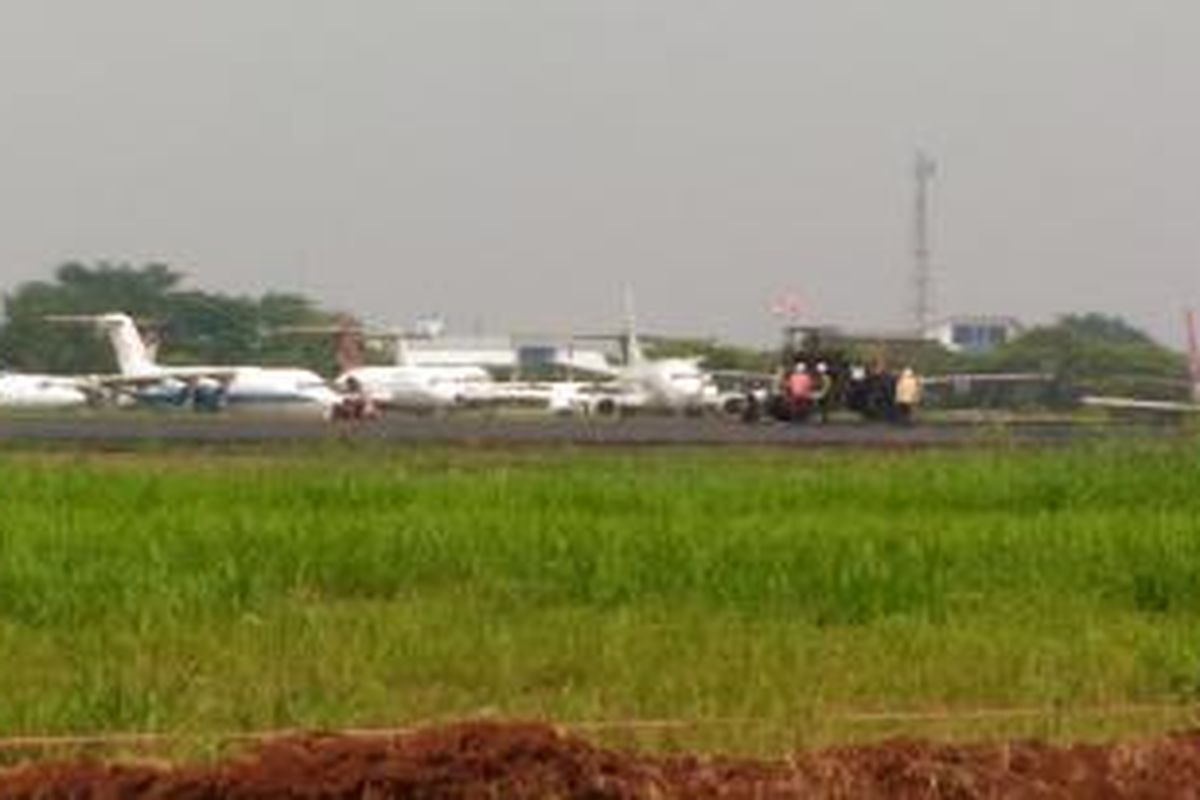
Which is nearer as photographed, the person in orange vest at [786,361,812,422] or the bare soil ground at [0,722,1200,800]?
the bare soil ground at [0,722,1200,800]

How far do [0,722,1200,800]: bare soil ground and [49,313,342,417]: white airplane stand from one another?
5511 cm

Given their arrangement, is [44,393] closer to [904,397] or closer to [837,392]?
[837,392]

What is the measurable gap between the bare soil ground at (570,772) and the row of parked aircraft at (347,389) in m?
55.0

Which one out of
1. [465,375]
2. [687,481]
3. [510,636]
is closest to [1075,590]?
[510,636]

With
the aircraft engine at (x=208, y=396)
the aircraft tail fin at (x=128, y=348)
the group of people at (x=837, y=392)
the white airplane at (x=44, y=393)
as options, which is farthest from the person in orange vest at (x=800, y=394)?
the aircraft tail fin at (x=128, y=348)

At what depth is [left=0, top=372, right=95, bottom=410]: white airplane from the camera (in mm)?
76312

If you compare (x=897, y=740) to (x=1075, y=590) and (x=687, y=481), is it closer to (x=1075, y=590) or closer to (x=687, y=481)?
(x=1075, y=590)

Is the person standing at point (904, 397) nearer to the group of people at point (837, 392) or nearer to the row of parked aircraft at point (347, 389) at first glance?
the group of people at point (837, 392)

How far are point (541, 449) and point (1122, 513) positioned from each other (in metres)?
16.9

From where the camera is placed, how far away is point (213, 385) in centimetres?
7206

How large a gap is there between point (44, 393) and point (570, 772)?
247 ft

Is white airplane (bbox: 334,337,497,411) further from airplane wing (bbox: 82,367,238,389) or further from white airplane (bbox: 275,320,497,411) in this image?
airplane wing (bbox: 82,367,238,389)

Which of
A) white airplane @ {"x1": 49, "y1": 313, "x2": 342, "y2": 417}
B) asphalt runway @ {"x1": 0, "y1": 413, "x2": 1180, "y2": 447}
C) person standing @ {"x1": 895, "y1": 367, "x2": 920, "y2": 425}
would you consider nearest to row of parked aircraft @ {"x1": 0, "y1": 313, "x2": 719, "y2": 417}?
white airplane @ {"x1": 49, "y1": 313, "x2": 342, "y2": 417}

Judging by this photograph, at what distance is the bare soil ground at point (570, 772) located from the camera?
6.27 metres
